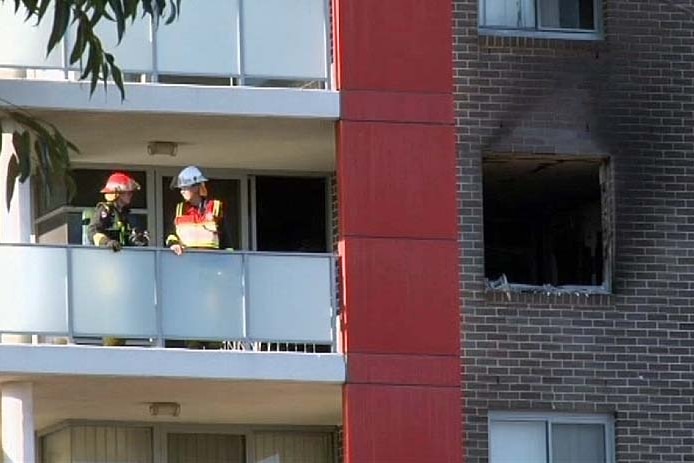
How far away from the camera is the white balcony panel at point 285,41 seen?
23797 mm

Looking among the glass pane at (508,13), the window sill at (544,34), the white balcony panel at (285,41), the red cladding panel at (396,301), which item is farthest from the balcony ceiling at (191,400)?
the glass pane at (508,13)

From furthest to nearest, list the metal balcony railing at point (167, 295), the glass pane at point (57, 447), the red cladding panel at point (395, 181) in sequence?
the glass pane at point (57, 447)
the red cladding panel at point (395, 181)
the metal balcony railing at point (167, 295)

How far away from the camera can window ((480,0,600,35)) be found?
24.5m

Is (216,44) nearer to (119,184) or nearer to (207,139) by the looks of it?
(207,139)

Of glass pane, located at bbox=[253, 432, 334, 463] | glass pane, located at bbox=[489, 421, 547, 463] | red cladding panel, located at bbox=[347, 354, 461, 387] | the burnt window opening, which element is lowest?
glass pane, located at bbox=[253, 432, 334, 463]

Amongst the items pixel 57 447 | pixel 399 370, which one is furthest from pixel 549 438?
pixel 57 447

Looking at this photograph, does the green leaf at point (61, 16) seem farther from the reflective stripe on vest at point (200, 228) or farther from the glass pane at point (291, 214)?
the glass pane at point (291, 214)

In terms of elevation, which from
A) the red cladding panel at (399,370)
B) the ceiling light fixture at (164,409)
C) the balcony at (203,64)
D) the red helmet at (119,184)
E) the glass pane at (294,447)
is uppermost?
the balcony at (203,64)

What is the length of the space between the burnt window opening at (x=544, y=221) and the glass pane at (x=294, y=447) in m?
2.64

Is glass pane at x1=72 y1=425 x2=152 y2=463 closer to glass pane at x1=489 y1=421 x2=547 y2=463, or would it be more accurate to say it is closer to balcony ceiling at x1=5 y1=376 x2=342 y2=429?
balcony ceiling at x1=5 y1=376 x2=342 y2=429

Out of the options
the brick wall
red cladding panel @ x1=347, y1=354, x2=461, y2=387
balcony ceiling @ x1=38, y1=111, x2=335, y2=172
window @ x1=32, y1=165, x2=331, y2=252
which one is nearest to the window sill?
the brick wall

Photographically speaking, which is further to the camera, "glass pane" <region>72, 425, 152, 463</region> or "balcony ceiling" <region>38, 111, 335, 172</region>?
"glass pane" <region>72, 425, 152, 463</region>

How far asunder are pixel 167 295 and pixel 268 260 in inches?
41.3

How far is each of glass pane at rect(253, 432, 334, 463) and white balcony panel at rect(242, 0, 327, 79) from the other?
14.3ft
